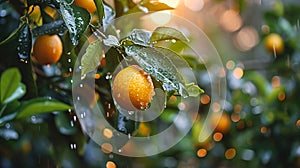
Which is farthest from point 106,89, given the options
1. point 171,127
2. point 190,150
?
point 190,150

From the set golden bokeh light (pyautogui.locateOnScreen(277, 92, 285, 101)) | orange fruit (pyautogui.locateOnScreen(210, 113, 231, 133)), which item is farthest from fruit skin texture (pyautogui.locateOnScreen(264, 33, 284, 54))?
orange fruit (pyautogui.locateOnScreen(210, 113, 231, 133))

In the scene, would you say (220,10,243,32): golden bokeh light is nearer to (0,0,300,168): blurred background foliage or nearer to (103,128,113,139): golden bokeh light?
(0,0,300,168): blurred background foliage

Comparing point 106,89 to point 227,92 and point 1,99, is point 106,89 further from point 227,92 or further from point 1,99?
point 227,92

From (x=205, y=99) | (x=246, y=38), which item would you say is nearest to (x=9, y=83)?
(x=205, y=99)

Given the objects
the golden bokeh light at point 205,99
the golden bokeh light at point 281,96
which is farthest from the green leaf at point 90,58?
the golden bokeh light at point 281,96

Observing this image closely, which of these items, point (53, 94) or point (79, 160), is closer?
point (53, 94)

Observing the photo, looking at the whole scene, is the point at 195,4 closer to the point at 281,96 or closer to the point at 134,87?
the point at 281,96
